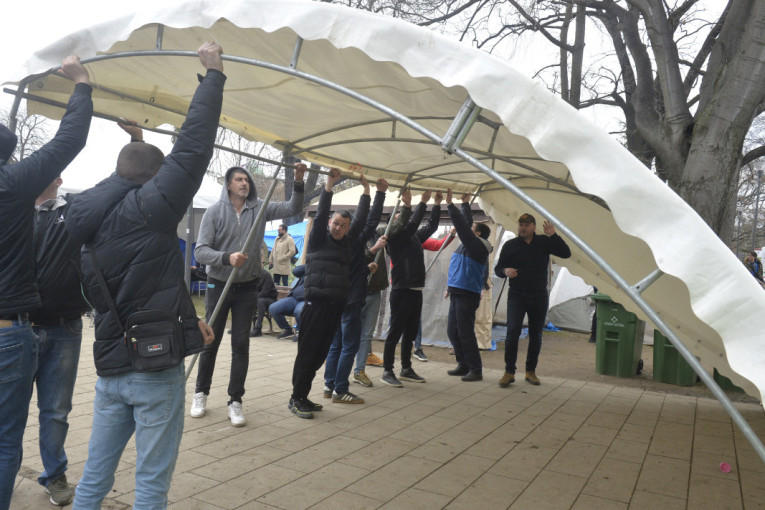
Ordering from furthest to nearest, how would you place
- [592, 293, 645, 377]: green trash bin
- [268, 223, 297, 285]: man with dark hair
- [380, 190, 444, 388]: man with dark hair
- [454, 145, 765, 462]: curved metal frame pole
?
[268, 223, 297, 285]: man with dark hair < [592, 293, 645, 377]: green trash bin < [380, 190, 444, 388]: man with dark hair < [454, 145, 765, 462]: curved metal frame pole

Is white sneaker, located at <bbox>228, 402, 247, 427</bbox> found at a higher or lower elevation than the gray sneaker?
higher

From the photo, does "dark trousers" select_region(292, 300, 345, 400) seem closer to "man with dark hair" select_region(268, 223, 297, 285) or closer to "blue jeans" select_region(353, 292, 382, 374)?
"blue jeans" select_region(353, 292, 382, 374)

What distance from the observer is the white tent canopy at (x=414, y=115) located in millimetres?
2129

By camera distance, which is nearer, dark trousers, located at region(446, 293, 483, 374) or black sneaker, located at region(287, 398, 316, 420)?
black sneaker, located at region(287, 398, 316, 420)

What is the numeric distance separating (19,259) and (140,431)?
1.05 metres

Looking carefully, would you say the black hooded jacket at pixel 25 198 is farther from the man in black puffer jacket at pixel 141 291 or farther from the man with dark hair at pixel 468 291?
the man with dark hair at pixel 468 291

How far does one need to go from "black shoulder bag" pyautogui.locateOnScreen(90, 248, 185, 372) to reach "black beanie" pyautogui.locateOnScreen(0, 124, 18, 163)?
93 cm

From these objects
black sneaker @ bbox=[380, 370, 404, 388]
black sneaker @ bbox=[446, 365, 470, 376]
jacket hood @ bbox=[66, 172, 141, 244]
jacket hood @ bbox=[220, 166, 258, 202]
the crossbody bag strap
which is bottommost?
black sneaker @ bbox=[380, 370, 404, 388]

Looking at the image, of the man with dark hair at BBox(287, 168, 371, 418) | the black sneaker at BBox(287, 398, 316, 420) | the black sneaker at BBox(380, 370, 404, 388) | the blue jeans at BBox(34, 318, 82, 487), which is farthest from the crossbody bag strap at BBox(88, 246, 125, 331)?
the black sneaker at BBox(380, 370, 404, 388)

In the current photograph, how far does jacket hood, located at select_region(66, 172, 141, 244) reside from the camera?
227 centimetres

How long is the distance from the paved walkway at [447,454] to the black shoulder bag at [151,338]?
1.53m

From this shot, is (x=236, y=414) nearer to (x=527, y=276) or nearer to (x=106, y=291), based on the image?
(x=106, y=291)

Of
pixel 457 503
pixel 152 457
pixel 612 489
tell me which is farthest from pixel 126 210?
pixel 612 489

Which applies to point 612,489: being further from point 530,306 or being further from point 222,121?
point 222,121
